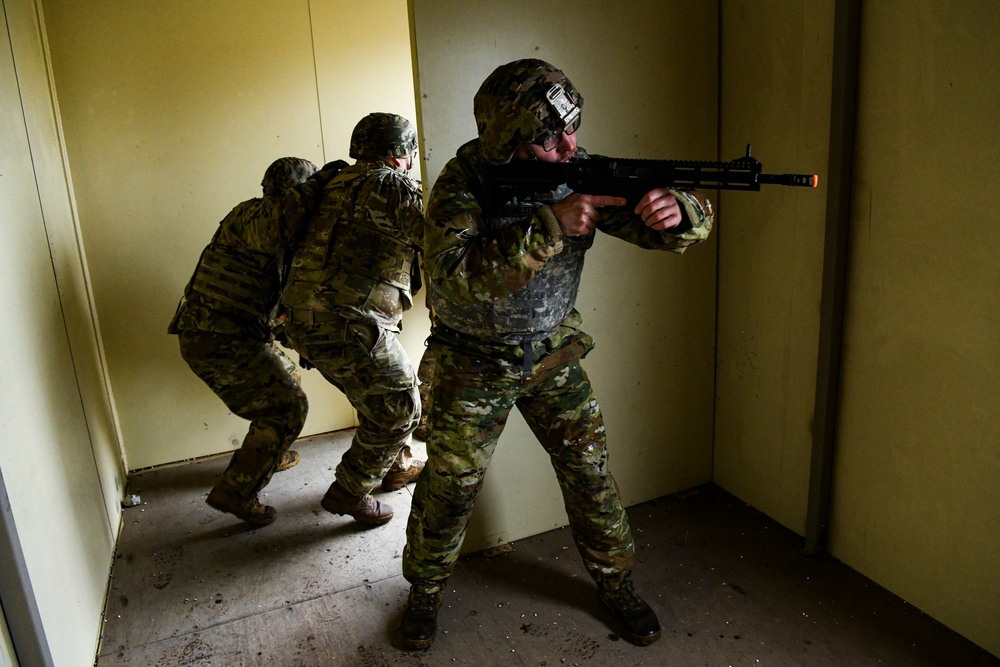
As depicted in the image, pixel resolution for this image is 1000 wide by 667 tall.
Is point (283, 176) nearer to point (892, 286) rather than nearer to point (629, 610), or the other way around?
point (629, 610)

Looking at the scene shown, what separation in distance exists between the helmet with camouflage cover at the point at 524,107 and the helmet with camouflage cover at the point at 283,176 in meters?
1.32

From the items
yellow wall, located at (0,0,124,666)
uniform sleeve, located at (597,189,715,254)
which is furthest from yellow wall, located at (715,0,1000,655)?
yellow wall, located at (0,0,124,666)

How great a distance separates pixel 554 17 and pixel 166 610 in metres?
2.50

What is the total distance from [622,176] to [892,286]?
103 centimetres

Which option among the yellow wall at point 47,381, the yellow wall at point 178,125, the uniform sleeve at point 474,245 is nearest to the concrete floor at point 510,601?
the yellow wall at point 47,381

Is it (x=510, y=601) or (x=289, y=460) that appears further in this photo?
(x=289, y=460)

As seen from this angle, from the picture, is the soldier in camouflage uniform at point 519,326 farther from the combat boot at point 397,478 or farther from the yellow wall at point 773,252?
the combat boot at point 397,478

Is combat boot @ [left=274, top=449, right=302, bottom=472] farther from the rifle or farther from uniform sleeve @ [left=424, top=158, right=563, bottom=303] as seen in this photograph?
the rifle

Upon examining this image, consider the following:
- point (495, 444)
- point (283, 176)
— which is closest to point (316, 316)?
point (283, 176)

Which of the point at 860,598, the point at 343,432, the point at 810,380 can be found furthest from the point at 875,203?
the point at 343,432

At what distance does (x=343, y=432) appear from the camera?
400 centimetres

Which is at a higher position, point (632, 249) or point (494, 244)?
point (494, 244)

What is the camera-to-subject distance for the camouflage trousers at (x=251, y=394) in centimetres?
283

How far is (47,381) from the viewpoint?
2059 millimetres
